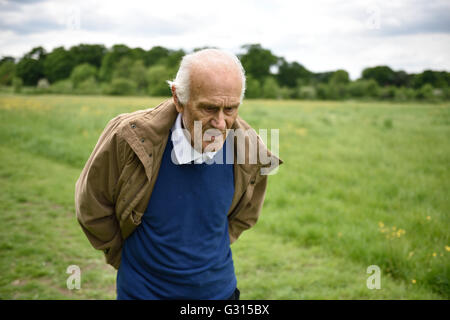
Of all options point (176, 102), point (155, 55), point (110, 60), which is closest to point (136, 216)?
point (176, 102)

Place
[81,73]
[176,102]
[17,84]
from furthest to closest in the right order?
[81,73] → [17,84] → [176,102]

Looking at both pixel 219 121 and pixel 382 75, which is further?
pixel 382 75

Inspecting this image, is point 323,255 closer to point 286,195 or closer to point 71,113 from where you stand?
point 286,195

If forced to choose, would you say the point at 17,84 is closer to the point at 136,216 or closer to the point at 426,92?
the point at 136,216

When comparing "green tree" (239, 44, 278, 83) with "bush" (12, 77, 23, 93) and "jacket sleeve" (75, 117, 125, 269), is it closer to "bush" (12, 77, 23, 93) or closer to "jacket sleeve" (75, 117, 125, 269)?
"bush" (12, 77, 23, 93)

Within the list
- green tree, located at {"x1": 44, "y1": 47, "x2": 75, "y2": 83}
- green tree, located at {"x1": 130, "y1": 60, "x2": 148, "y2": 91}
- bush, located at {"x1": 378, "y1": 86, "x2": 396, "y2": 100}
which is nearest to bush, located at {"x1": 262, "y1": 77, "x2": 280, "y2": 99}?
bush, located at {"x1": 378, "y1": 86, "x2": 396, "y2": 100}

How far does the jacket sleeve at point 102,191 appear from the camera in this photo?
1868 millimetres

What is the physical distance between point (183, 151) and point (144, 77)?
33.3 meters

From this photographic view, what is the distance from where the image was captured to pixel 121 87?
33.4 m

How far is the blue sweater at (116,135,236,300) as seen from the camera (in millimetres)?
1899

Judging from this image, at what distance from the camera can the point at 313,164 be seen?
8.88m

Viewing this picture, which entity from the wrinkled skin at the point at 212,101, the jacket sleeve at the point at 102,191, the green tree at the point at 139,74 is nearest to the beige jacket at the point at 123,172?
the jacket sleeve at the point at 102,191

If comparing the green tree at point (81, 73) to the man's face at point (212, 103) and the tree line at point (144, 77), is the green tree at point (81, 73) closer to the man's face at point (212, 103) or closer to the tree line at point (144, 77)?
the tree line at point (144, 77)
